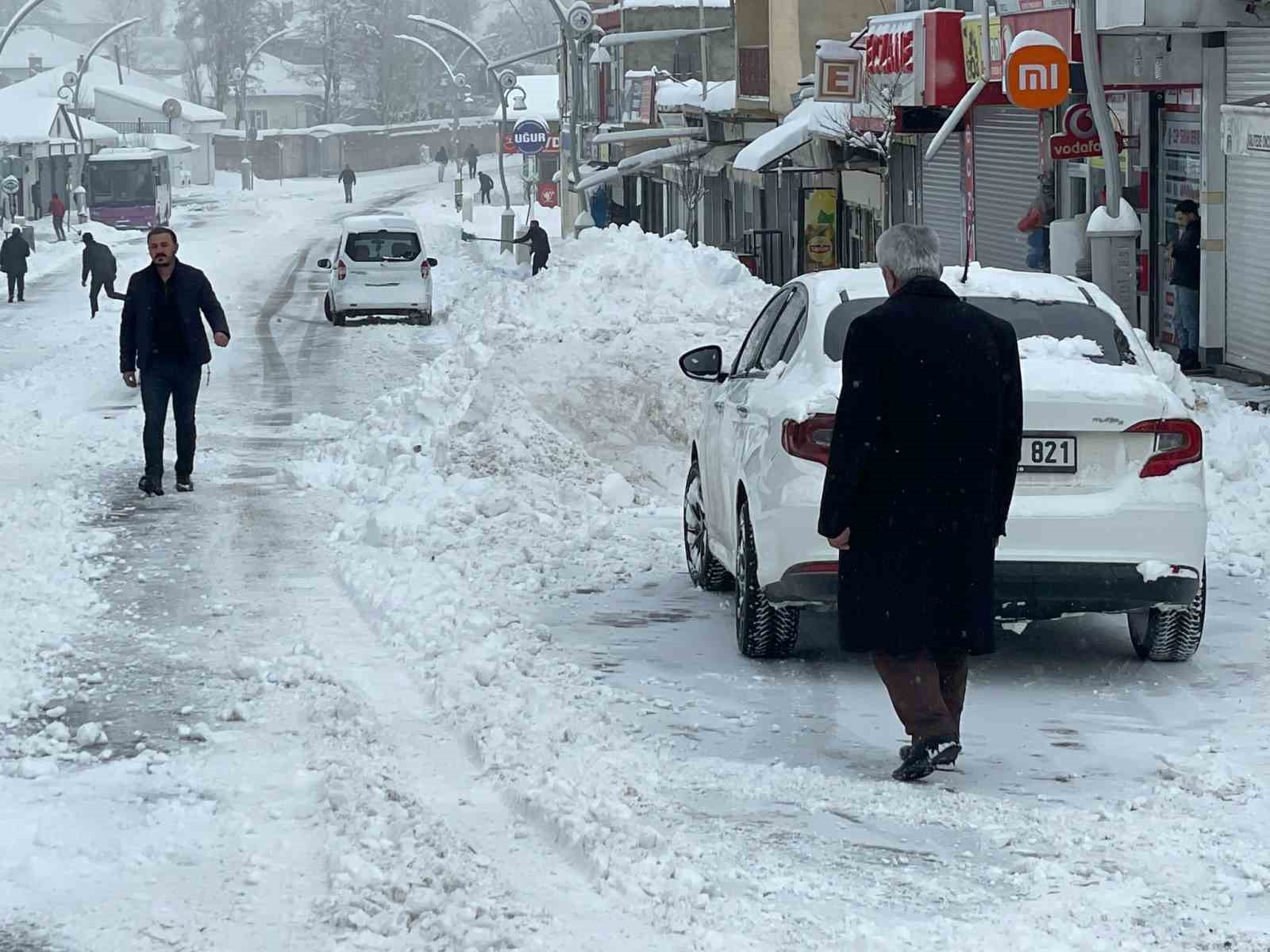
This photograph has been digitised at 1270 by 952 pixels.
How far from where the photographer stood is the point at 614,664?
8.55m

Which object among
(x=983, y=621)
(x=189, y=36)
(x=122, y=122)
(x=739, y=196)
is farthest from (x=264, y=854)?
(x=189, y=36)

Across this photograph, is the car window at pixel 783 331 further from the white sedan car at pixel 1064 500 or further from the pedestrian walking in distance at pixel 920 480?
the pedestrian walking in distance at pixel 920 480

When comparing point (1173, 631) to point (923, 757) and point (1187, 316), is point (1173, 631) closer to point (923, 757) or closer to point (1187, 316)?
point (923, 757)

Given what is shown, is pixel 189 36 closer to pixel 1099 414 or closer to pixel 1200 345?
pixel 1200 345

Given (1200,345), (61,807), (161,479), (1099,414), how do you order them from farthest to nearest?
(1200,345) → (161,479) → (1099,414) → (61,807)

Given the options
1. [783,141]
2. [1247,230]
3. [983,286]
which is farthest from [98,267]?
[983,286]

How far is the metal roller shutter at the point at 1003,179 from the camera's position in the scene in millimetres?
28391

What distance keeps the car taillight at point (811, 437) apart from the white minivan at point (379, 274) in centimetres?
2365

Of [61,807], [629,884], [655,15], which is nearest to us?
[629,884]

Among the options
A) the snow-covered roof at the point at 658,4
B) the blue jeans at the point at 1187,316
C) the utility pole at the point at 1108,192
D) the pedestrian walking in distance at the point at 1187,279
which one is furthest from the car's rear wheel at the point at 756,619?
the snow-covered roof at the point at 658,4

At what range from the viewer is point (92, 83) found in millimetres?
129375

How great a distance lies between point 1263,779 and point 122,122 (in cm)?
11808

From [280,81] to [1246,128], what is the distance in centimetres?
14108

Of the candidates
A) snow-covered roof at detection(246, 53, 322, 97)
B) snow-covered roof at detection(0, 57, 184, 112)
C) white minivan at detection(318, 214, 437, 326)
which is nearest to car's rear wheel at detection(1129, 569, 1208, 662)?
white minivan at detection(318, 214, 437, 326)
